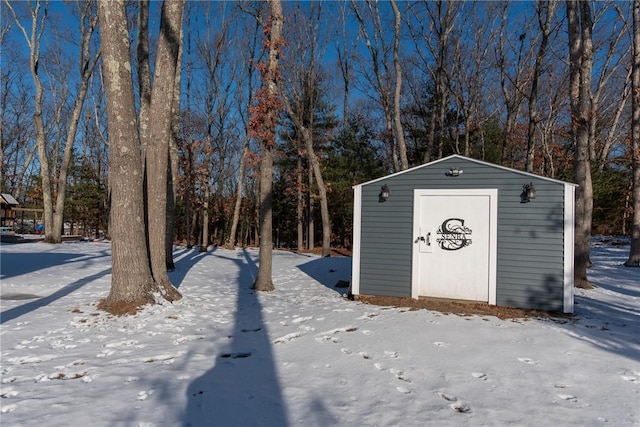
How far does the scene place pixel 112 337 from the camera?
14.9ft

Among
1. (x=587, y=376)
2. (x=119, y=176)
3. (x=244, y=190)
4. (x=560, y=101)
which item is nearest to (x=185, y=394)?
(x=587, y=376)

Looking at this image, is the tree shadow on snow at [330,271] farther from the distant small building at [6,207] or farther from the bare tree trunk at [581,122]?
the distant small building at [6,207]

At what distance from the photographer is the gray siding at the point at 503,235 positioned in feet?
19.8

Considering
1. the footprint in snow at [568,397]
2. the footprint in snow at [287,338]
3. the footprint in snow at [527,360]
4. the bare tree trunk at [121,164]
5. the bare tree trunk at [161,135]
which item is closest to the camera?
the footprint in snow at [568,397]

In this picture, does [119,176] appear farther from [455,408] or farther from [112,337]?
[455,408]

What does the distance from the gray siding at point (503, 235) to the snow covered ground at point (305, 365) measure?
2.04 feet

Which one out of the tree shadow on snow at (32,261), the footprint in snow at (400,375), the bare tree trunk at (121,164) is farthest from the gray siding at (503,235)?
the tree shadow on snow at (32,261)

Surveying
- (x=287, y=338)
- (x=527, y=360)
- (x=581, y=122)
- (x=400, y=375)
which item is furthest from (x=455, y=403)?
(x=581, y=122)

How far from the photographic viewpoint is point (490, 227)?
634 centimetres

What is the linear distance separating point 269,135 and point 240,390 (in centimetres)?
542

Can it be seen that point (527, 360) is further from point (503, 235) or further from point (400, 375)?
point (503, 235)

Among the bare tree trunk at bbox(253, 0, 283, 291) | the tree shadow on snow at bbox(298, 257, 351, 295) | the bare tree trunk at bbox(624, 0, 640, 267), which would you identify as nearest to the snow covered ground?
the bare tree trunk at bbox(253, 0, 283, 291)

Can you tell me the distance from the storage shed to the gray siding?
1 cm

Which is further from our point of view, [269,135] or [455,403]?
[269,135]
